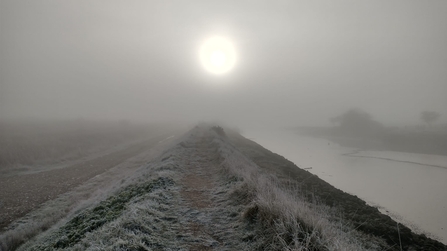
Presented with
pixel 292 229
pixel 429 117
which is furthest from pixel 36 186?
pixel 429 117

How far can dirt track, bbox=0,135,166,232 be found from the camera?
1139 cm

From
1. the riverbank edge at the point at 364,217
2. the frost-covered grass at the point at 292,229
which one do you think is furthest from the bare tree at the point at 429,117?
the frost-covered grass at the point at 292,229

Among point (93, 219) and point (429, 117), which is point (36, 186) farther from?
point (429, 117)

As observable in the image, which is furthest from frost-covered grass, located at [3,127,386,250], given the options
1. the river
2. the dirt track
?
the river

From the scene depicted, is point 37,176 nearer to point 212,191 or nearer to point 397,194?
point 212,191

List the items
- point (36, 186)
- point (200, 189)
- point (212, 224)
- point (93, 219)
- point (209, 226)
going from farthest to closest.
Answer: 1. point (36, 186)
2. point (200, 189)
3. point (93, 219)
4. point (212, 224)
5. point (209, 226)

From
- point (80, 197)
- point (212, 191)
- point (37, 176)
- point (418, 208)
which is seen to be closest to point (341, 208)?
point (418, 208)

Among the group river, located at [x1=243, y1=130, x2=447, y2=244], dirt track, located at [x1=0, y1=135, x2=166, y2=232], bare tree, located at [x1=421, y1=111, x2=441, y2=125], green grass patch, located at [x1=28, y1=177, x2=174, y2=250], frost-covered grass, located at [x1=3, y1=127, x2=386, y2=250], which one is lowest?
river, located at [x1=243, y1=130, x2=447, y2=244]

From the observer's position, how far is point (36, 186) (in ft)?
48.8

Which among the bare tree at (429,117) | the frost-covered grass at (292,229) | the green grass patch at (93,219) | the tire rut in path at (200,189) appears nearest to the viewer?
the frost-covered grass at (292,229)

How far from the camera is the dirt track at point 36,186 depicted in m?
11.4

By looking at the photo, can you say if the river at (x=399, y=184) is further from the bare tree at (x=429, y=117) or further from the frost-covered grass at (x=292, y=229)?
the bare tree at (x=429, y=117)

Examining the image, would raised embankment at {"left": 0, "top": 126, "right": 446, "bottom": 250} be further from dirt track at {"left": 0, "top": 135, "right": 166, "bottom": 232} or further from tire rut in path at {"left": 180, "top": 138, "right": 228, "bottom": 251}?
dirt track at {"left": 0, "top": 135, "right": 166, "bottom": 232}

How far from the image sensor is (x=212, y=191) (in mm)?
9797
